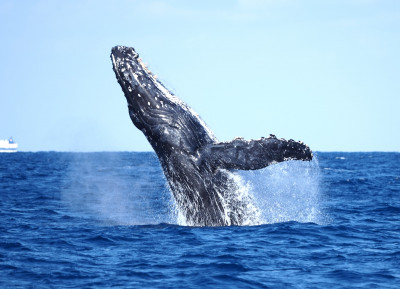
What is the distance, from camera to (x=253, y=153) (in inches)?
428

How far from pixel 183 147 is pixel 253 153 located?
5.09 feet

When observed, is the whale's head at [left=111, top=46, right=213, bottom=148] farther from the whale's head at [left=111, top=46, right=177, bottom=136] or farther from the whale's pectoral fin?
the whale's pectoral fin

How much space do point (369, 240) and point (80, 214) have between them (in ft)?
26.9

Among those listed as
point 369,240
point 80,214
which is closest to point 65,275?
point 369,240

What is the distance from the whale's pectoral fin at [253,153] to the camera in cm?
1052

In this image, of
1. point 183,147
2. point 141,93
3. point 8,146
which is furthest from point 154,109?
point 8,146

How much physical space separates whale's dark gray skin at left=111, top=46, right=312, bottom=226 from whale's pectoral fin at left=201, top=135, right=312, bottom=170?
27mm

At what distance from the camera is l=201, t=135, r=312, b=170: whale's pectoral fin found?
1052cm

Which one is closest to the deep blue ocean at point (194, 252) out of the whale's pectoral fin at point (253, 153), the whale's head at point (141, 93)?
the whale's pectoral fin at point (253, 153)

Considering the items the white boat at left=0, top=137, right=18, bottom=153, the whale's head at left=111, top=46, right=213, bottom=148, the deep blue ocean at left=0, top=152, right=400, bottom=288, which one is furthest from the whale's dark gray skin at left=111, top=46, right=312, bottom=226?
the white boat at left=0, top=137, right=18, bottom=153

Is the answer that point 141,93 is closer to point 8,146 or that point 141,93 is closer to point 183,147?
point 183,147

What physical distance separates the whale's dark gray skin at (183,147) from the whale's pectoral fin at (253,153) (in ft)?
0.09

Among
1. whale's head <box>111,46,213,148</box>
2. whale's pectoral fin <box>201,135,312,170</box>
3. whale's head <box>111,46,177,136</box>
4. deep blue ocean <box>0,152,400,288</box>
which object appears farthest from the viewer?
whale's head <box>111,46,177,136</box>

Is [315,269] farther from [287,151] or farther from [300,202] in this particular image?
[300,202]
